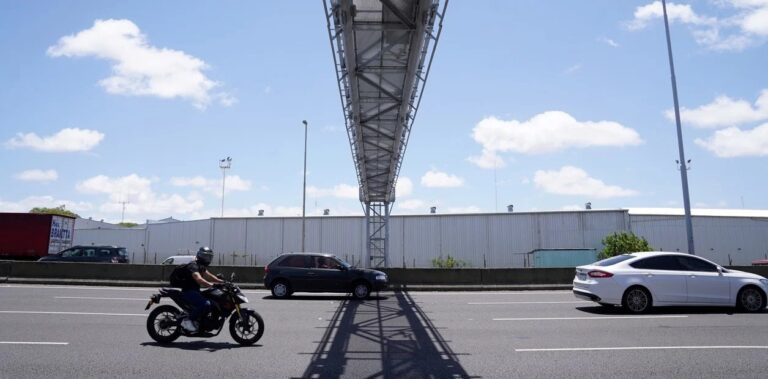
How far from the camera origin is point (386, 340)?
9.15 meters

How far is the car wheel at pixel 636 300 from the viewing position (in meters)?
12.3

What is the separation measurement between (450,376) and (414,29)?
261 inches

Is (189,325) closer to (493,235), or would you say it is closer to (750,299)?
(750,299)

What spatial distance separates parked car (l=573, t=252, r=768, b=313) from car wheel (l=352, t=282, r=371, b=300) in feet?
23.3

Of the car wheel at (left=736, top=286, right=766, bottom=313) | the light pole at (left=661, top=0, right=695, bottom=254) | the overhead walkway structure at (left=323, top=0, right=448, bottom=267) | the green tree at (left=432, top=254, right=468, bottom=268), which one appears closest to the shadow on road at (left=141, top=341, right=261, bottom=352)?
the overhead walkway structure at (left=323, top=0, right=448, bottom=267)

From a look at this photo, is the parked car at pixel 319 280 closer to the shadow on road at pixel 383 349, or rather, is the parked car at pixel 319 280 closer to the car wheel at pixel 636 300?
the shadow on road at pixel 383 349

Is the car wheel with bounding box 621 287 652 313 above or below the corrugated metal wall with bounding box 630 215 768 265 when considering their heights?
below

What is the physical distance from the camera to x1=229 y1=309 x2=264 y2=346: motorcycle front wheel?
8.48 meters

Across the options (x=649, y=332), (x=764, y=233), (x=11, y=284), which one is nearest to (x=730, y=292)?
(x=649, y=332)

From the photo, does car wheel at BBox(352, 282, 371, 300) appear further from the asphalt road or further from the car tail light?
the car tail light

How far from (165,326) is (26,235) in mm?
27252

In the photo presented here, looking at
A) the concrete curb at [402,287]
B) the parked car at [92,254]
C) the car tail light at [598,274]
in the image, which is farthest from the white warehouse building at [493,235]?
the car tail light at [598,274]

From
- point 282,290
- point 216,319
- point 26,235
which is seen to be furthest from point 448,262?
point 216,319

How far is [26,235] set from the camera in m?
29.9
